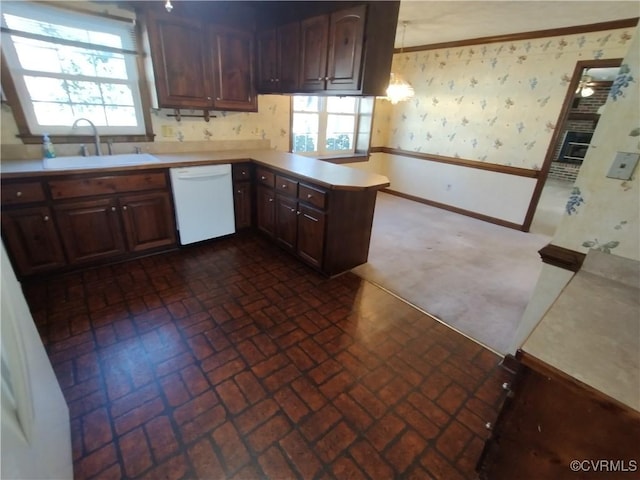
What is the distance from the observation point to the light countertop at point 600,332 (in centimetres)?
87

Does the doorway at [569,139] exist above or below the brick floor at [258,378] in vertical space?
above

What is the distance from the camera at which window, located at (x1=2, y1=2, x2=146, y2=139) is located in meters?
2.36

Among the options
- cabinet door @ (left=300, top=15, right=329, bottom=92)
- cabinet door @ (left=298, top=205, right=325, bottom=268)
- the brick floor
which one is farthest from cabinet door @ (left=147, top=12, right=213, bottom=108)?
the brick floor

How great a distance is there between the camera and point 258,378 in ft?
5.62

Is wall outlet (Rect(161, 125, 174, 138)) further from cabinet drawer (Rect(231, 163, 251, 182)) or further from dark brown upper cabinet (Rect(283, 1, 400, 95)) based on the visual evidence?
dark brown upper cabinet (Rect(283, 1, 400, 95))

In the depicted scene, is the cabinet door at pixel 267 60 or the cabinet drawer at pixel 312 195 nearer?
the cabinet drawer at pixel 312 195

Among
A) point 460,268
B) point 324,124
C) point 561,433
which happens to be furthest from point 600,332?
point 324,124

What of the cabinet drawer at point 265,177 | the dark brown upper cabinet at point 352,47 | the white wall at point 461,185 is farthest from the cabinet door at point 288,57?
the white wall at point 461,185

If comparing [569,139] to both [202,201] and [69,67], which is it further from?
[69,67]

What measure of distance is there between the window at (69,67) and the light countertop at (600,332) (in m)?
3.58

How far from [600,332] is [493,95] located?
159 inches

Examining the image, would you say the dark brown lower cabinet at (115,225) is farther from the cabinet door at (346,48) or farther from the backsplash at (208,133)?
the cabinet door at (346,48)

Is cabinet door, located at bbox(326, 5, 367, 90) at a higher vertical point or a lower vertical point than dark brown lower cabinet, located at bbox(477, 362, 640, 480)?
higher

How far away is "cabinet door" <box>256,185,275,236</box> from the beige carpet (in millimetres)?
1033
